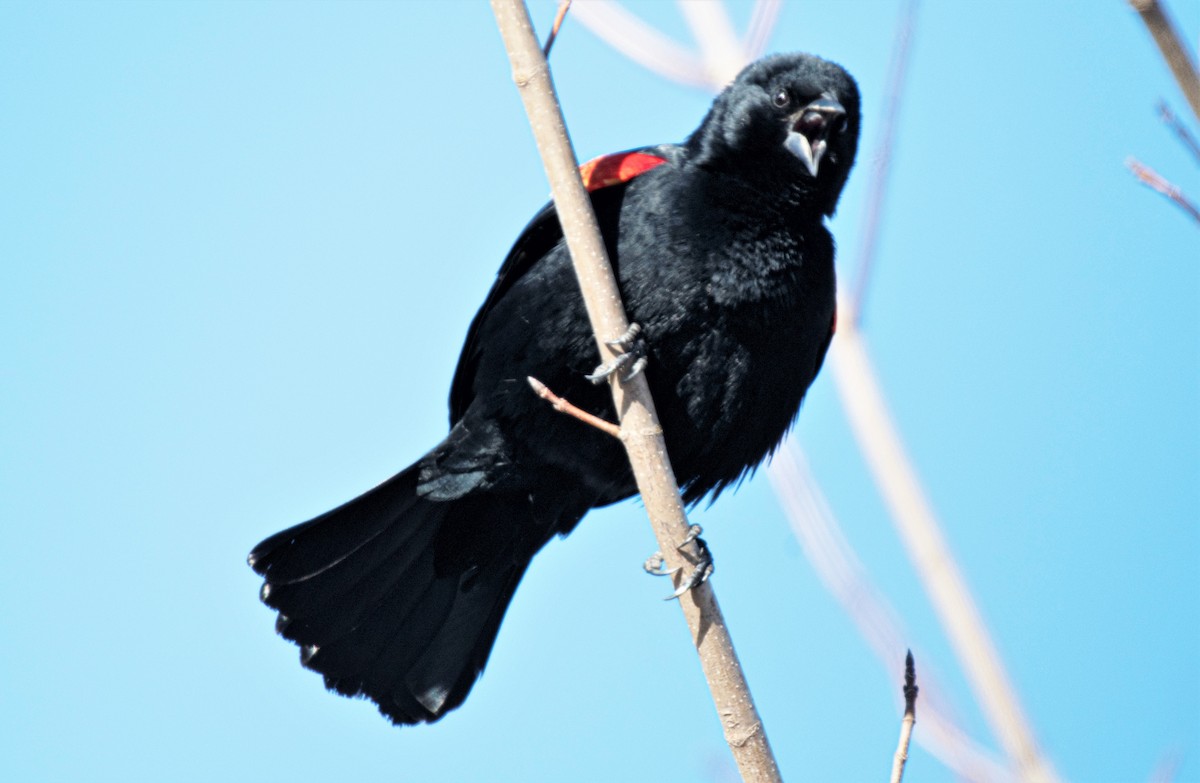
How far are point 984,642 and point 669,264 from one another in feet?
3.78

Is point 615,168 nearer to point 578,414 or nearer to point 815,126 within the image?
point 815,126

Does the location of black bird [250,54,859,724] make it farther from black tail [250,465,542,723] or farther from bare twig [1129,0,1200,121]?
bare twig [1129,0,1200,121]

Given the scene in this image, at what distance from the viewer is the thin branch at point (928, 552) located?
278 cm

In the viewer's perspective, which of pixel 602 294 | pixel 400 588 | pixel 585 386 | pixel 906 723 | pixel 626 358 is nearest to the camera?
pixel 906 723

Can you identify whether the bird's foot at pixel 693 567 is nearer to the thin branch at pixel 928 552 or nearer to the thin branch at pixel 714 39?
the thin branch at pixel 928 552

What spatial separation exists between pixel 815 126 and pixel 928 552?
1.18 m

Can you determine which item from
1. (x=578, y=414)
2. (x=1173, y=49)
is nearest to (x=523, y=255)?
(x=578, y=414)

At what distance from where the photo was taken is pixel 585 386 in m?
3.14

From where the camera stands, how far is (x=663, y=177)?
3.27 meters

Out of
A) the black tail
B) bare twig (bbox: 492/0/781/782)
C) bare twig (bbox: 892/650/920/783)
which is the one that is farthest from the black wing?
bare twig (bbox: 892/650/920/783)

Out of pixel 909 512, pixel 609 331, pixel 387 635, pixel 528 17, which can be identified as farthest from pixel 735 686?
pixel 387 635

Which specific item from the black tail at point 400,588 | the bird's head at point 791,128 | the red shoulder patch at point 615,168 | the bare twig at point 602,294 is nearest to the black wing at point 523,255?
the red shoulder patch at point 615,168

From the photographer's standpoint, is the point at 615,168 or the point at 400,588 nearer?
the point at 615,168

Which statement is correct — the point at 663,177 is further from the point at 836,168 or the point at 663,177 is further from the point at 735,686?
the point at 735,686
